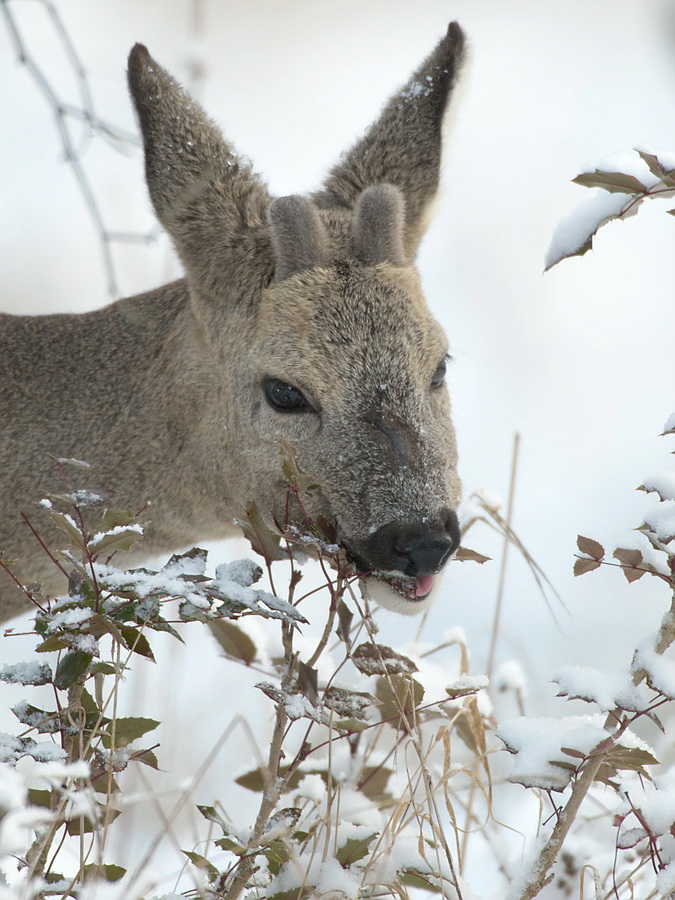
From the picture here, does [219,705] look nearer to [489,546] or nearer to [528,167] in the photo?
[489,546]

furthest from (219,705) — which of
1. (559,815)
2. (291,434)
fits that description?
(559,815)

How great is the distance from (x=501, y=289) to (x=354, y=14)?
4.15 meters

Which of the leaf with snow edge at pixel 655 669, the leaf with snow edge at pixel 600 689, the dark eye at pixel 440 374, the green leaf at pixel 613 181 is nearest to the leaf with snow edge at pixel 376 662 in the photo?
the leaf with snow edge at pixel 600 689

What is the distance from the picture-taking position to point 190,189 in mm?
3699

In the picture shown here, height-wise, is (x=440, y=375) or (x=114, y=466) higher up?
(x=440, y=375)

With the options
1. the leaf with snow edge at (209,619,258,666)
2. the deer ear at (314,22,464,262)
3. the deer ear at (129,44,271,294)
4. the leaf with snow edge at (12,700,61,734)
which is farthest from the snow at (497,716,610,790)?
the deer ear at (314,22,464,262)

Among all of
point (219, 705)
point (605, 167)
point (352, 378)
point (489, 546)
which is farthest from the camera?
point (489, 546)

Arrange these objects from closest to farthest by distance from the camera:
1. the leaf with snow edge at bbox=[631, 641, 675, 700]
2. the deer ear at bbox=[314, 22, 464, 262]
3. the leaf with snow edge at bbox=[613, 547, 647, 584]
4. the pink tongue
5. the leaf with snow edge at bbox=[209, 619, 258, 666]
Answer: the leaf with snow edge at bbox=[631, 641, 675, 700]
the leaf with snow edge at bbox=[613, 547, 647, 584]
the pink tongue
the leaf with snow edge at bbox=[209, 619, 258, 666]
the deer ear at bbox=[314, 22, 464, 262]

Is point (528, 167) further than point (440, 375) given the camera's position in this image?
Yes

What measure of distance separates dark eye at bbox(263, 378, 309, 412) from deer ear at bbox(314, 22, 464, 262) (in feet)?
3.12

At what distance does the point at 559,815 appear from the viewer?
257 centimetres

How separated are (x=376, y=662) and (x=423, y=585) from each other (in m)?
0.39

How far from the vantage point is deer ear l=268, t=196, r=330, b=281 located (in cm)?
344

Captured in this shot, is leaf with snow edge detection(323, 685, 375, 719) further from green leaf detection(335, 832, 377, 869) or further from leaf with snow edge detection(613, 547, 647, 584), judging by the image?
leaf with snow edge detection(613, 547, 647, 584)
